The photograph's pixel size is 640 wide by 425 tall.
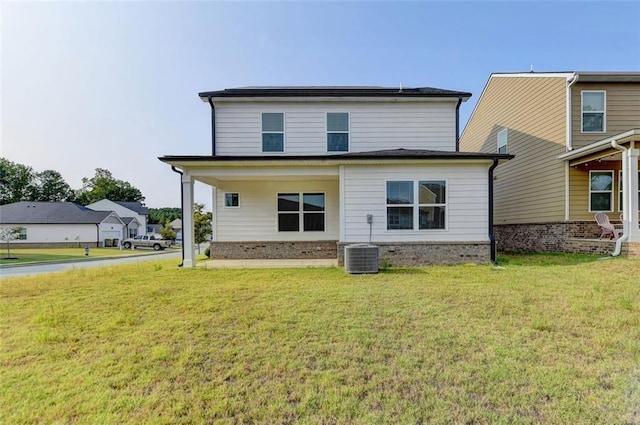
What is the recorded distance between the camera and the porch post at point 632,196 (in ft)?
28.0

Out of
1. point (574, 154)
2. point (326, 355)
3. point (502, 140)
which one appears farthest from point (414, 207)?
point (502, 140)

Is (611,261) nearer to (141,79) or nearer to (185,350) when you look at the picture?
(185,350)

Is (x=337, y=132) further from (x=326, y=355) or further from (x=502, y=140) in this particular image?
(x=326, y=355)

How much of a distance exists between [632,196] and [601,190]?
2.77 m

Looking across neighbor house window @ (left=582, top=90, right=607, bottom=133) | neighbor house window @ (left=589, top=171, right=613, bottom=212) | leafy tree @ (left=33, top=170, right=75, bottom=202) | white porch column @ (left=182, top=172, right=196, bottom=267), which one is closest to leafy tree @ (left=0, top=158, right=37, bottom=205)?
leafy tree @ (left=33, top=170, right=75, bottom=202)

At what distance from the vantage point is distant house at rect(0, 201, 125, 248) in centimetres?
2953

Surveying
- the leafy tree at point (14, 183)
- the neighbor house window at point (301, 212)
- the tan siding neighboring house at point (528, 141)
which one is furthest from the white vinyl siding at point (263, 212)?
the leafy tree at point (14, 183)

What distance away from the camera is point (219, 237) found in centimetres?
1120

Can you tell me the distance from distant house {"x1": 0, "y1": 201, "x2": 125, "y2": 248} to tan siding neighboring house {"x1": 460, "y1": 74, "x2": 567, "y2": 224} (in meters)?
36.1

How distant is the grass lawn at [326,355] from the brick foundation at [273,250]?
17.1ft

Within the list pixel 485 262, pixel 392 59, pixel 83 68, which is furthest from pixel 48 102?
pixel 485 262

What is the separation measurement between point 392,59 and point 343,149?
6260 millimetres

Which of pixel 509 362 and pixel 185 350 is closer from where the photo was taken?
pixel 509 362

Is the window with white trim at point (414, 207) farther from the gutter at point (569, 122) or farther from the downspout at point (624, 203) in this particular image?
the gutter at point (569, 122)
